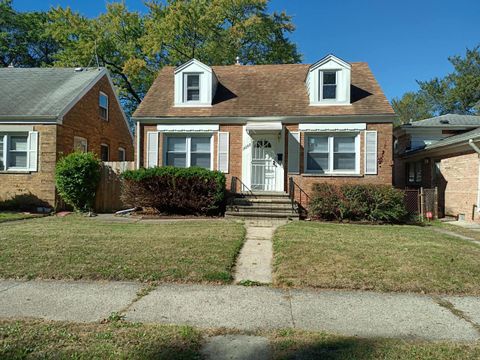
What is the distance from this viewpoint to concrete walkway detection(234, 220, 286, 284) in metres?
5.76

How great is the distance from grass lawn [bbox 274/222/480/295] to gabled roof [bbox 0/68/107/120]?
11.3m

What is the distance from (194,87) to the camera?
48.8 ft

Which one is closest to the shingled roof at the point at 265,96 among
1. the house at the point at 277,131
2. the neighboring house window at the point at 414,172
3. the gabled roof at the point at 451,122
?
the house at the point at 277,131

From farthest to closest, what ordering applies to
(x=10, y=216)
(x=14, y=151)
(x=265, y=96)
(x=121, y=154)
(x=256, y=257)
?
(x=121, y=154)
(x=265, y=96)
(x=14, y=151)
(x=10, y=216)
(x=256, y=257)

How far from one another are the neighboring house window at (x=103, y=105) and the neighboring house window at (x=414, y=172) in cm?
1579

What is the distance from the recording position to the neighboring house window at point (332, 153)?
44.9 ft

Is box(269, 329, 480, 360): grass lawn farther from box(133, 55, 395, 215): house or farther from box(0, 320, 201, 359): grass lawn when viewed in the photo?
box(133, 55, 395, 215): house

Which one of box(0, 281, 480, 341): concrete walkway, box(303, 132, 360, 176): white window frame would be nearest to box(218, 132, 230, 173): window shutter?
box(303, 132, 360, 176): white window frame

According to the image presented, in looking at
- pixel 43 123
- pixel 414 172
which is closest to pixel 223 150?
pixel 43 123

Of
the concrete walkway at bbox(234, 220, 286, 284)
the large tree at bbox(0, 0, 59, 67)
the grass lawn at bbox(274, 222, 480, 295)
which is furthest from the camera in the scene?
the large tree at bbox(0, 0, 59, 67)

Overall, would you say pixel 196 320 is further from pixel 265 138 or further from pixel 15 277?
pixel 265 138

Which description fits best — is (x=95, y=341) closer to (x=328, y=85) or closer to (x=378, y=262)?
(x=378, y=262)

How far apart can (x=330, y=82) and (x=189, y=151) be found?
619cm

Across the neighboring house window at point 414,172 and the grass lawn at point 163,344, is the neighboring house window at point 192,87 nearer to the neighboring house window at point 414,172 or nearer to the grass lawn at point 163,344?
the neighboring house window at point 414,172
